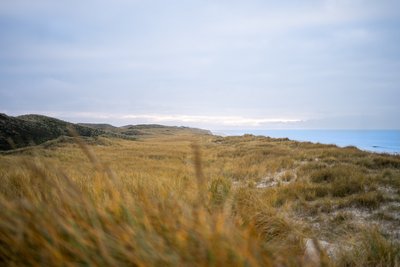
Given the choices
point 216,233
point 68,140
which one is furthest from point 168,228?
point 68,140

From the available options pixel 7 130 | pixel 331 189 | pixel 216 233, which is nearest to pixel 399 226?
pixel 331 189

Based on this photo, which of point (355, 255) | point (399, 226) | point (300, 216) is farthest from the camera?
point (300, 216)

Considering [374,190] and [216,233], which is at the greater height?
[216,233]

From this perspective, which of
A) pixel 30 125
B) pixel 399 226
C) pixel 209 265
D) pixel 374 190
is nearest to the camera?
pixel 209 265

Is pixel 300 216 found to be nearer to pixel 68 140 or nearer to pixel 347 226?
pixel 347 226

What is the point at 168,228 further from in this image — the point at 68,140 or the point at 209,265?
the point at 68,140

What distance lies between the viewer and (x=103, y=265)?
64.9 inches

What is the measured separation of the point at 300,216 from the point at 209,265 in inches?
222

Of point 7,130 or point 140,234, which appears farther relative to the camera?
point 7,130

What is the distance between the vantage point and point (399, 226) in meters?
5.88

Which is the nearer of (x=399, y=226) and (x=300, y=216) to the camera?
(x=399, y=226)

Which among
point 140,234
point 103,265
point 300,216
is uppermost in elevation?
point 140,234

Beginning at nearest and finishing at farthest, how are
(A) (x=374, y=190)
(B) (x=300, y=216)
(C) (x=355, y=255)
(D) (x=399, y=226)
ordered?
(C) (x=355, y=255)
(D) (x=399, y=226)
(B) (x=300, y=216)
(A) (x=374, y=190)

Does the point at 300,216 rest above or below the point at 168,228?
below
